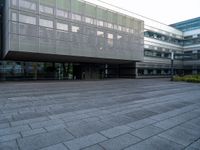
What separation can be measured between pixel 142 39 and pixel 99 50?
12.5 meters

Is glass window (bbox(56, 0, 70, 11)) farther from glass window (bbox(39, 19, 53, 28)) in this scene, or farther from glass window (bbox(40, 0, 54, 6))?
glass window (bbox(39, 19, 53, 28))

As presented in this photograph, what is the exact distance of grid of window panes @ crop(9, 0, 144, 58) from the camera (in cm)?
1834

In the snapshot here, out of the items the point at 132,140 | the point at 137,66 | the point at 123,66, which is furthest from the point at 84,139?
the point at 123,66

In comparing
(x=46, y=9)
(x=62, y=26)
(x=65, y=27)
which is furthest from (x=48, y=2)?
(x=65, y=27)

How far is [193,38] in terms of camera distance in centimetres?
4403

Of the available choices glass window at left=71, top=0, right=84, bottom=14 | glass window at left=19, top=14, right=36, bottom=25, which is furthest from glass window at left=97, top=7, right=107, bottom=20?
glass window at left=19, top=14, right=36, bottom=25

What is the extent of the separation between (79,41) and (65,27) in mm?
2828

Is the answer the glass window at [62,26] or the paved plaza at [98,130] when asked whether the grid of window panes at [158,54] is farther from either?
the paved plaza at [98,130]

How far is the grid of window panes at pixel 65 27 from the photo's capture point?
1834cm

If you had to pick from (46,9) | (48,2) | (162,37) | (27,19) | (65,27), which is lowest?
(65,27)

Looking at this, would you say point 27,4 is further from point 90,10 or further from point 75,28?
point 90,10

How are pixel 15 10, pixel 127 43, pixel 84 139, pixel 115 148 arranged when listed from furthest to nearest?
pixel 127 43 → pixel 15 10 → pixel 84 139 → pixel 115 148

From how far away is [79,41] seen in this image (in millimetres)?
22984

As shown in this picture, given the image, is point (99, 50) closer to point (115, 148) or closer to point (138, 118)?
point (138, 118)
